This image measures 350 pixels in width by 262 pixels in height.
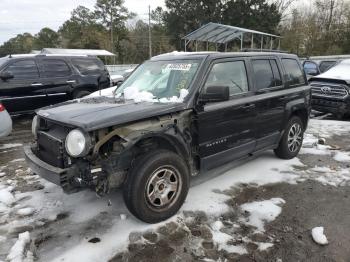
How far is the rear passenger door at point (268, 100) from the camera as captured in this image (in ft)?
16.5

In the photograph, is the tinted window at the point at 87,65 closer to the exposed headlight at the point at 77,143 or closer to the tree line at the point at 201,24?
the exposed headlight at the point at 77,143

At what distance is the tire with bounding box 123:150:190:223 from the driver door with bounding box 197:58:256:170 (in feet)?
1.68

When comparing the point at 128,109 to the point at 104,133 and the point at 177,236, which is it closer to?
the point at 104,133

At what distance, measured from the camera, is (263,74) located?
519 cm

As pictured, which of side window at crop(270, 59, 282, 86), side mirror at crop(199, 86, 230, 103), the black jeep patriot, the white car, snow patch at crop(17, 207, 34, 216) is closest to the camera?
the black jeep patriot

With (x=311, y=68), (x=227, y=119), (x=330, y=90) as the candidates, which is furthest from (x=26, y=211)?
(x=311, y=68)

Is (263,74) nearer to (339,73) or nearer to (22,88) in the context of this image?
(339,73)

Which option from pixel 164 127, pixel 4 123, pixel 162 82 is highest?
pixel 162 82

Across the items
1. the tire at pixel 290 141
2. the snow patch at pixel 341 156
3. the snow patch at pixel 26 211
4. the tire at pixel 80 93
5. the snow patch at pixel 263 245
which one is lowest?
the snow patch at pixel 263 245

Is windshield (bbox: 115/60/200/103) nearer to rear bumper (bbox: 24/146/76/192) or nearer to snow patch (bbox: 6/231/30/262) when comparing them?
rear bumper (bbox: 24/146/76/192)

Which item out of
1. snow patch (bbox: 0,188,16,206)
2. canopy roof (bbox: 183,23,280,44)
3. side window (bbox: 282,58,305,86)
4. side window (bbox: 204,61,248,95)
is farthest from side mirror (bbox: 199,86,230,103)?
canopy roof (bbox: 183,23,280,44)

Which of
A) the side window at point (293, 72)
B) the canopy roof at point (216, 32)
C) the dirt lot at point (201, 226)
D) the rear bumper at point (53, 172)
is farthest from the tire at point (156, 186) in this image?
the canopy roof at point (216, 32)

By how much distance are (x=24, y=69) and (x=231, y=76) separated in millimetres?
6624

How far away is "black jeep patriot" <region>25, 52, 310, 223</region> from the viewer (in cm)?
344
